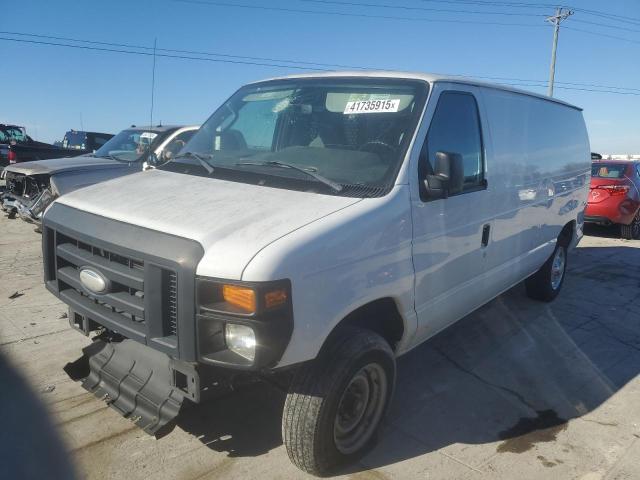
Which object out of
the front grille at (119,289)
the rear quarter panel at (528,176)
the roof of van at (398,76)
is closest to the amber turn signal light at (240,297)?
the front grille at (119,289)

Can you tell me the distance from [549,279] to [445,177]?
3.60 meters

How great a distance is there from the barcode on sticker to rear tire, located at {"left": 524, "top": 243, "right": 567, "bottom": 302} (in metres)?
3.50

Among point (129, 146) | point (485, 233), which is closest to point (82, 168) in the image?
point (129, 146)

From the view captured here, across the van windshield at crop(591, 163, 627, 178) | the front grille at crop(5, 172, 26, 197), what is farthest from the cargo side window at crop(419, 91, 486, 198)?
the van windshield at crop(591, 163, 627, 178)

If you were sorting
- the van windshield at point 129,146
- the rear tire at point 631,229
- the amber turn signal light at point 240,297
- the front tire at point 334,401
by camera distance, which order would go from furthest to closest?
the rear tire at point 631,229 → the van windshield at point 129,146 → the front tire at point 334,401 → the amber turn signal light at point 240,297

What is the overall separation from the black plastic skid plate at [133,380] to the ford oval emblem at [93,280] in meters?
0.44

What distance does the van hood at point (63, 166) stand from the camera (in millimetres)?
7402

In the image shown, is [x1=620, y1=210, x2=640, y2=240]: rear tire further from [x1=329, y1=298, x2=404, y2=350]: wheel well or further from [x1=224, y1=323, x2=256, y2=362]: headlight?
[x1=224, y1=323, x2=256, y2=362]: headlight

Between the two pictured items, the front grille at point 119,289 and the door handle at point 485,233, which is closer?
the front grille at point 119,289

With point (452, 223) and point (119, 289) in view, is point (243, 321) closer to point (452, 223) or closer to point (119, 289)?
point (119, 289)

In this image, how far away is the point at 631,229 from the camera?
10.7m

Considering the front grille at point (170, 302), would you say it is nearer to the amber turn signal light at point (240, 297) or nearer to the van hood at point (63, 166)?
the amber turn signal light at point (240, 297)

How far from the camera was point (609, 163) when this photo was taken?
432 inches

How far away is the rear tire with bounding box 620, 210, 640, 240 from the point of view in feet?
35.0
